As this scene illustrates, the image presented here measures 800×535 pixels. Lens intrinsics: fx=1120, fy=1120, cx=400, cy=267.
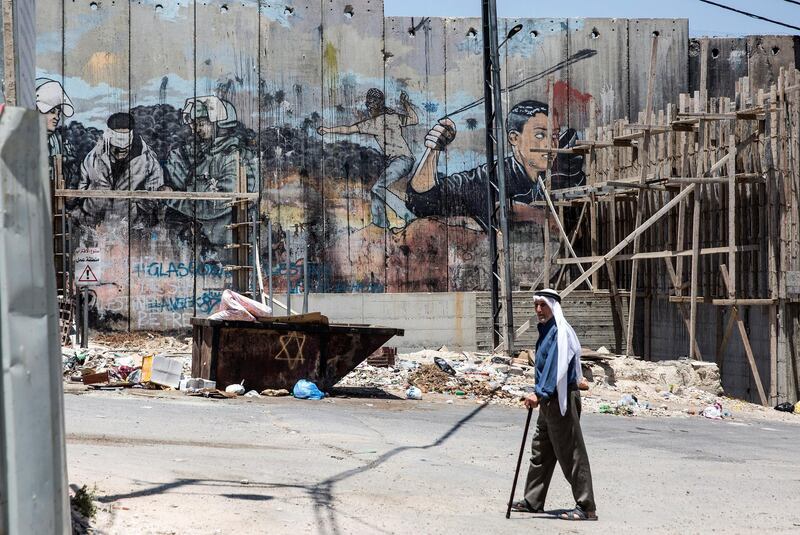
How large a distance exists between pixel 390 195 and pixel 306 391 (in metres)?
12.6

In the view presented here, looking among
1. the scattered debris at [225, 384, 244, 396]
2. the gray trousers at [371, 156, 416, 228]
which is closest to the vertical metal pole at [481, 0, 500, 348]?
the gray trousers at [371, 156, 416, 228]

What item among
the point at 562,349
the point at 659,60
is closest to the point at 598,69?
the point at 659,60

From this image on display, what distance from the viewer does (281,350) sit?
1806 centimetres

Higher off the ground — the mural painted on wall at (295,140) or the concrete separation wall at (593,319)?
the mural painted on wall at (295,140)

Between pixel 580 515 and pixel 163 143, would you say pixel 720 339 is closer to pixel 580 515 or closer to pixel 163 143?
pixel 163 143

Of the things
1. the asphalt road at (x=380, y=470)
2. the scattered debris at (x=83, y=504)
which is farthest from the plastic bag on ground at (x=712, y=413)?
the scattered debris at (x=83, y=504)

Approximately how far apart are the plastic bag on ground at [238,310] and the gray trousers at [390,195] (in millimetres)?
11449

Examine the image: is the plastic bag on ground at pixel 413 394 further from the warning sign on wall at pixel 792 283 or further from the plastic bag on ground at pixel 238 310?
the warning sign on wall at pixel 792 283

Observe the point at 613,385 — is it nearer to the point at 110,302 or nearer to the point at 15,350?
the point at 110,302

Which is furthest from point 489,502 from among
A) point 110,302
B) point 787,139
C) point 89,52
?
point 89,52

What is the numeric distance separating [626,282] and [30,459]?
943 inches

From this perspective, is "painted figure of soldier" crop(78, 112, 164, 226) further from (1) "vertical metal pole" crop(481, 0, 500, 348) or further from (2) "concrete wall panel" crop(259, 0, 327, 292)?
(1) "vertical metal pole" crop(481, 0, 500, 348)

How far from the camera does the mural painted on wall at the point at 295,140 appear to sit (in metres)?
29.0

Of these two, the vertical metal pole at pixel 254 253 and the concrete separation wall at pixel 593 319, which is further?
the concrete separation wall at pixel 593 319
